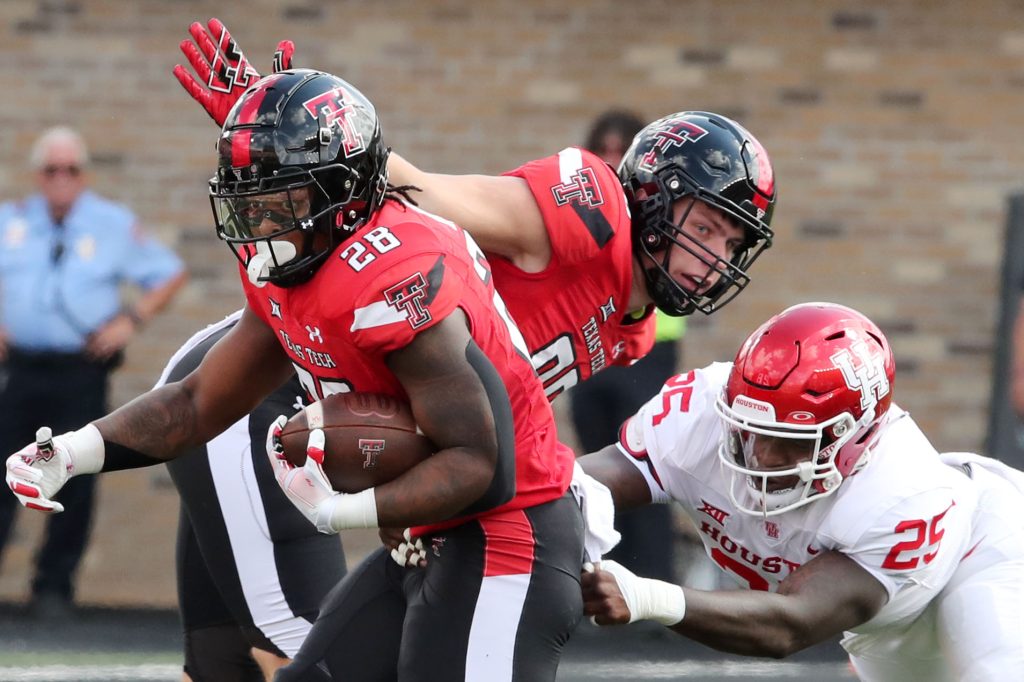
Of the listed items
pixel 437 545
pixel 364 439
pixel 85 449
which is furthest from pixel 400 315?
pixel 85 449

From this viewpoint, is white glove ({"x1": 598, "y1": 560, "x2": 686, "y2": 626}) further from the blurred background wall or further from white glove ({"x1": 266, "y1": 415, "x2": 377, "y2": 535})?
the blurred background wall

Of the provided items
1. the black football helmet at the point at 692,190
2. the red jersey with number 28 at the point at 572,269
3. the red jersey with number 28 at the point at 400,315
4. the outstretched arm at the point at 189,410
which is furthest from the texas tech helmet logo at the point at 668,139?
the outstretched arm at the point at 189,410

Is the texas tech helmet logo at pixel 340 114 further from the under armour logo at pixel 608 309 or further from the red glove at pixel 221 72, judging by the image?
the under armour logo at pixel 608 309

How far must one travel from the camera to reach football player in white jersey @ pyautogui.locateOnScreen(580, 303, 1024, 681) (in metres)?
3.23

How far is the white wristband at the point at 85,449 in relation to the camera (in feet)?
10.8

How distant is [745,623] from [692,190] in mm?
1038

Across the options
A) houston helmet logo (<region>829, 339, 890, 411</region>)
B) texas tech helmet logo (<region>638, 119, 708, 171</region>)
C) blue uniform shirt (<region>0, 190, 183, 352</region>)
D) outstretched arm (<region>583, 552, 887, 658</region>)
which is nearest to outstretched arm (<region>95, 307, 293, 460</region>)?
outstretched arm (<region>583, 552, 887, 658</region>)

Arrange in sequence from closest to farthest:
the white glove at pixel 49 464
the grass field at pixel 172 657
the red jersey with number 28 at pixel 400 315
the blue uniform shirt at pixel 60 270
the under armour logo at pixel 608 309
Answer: the red jersey with number 28 at pixel 400 315 < the white glove at pixel 49 464 < the under armour logo at pixel 608 309 < the grass field at pixel 172 657 < the blue uniform shirt at pixel 60 270

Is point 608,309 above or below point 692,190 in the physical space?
below

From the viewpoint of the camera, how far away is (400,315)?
2.78m

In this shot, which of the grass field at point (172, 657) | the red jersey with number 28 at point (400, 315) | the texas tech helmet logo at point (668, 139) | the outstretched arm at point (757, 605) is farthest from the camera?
the grass field at point (172, 657)

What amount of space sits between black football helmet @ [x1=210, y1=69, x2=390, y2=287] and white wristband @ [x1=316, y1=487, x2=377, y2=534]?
412mm

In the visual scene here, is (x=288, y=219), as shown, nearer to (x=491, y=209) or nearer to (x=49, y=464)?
(x=491, y=209)

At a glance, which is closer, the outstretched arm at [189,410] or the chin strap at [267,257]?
the chin strap at [267,257]
